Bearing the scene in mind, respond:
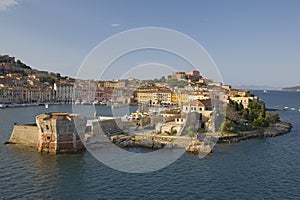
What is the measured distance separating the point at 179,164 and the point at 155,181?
244 cm

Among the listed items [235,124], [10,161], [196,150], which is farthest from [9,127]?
[235,124]

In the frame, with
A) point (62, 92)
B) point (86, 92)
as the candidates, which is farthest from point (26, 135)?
point (62, 92)

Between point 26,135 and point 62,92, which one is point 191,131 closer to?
point 26,135

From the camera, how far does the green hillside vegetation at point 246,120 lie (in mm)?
19877

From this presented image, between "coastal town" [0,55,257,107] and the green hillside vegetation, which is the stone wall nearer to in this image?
the green hillside vegetation

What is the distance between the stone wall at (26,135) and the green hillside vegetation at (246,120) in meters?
12.1

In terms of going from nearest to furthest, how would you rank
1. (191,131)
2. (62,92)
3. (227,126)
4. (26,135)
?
1. (26,135)
2. (191,131)
3. (227,126)
4. (62,92)

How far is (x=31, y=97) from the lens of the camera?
157 ft

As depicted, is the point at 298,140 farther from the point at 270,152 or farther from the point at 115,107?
the point at 115,107

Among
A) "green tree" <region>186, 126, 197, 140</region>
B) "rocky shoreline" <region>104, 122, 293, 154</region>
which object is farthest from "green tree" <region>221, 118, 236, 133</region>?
"green tree" <region>186, 126, 197, 140</region>

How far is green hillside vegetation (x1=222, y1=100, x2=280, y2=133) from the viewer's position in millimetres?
19877

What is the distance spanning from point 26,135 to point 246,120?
16909mm

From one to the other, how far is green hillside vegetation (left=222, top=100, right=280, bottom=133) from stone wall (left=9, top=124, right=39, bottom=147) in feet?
39.7

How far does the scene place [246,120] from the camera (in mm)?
23219
